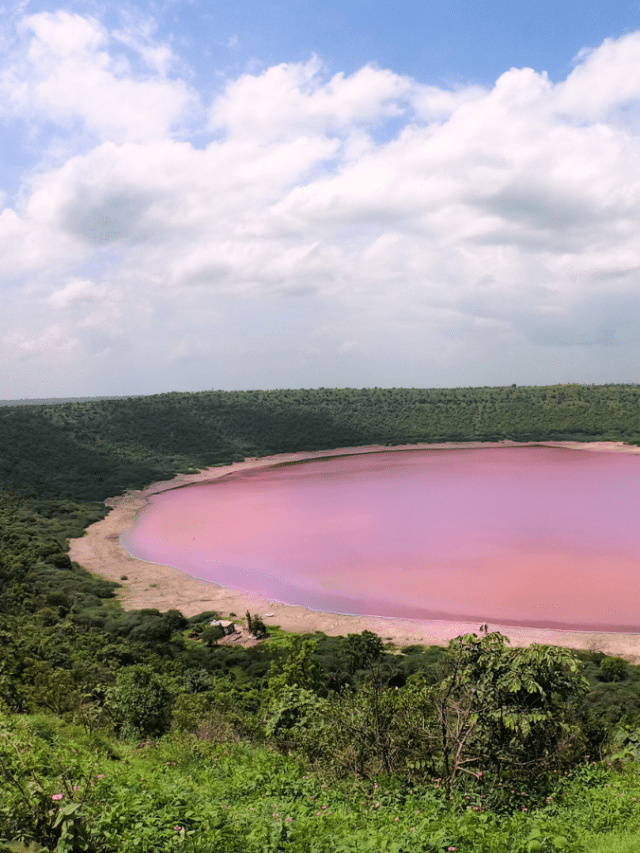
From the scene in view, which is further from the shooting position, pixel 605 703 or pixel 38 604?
pixel 38 604

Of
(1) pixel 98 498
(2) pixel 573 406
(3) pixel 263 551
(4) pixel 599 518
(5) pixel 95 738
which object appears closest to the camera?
(5) pixel 95 738

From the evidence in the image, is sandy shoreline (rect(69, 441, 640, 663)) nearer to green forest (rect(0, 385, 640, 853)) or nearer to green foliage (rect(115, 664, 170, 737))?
green forest (rect(0, 385, 640, 853))

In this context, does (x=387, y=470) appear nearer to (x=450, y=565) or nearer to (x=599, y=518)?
(x=599, y=518)

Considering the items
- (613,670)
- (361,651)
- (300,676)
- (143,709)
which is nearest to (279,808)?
(143,709)

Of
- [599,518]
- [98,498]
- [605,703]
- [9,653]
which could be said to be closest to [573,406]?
[599,518]

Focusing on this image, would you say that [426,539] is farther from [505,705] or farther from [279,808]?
[279,808]

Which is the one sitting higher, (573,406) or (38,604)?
(573,406)
